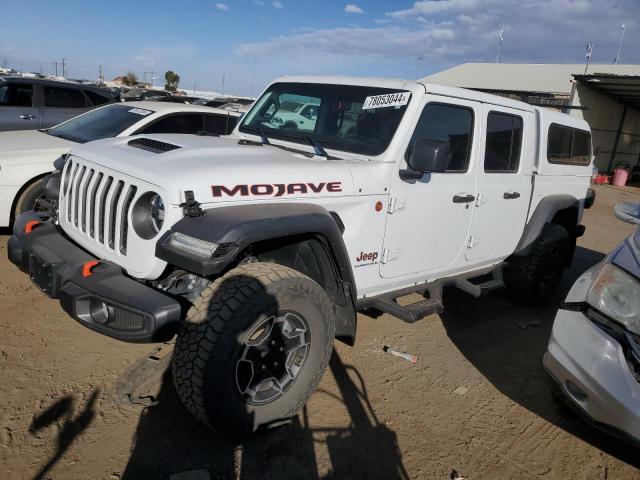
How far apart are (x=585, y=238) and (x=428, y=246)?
22.7 ft

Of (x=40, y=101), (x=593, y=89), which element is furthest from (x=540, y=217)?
(x=593, y=89)

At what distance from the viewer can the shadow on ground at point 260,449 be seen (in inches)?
98.7

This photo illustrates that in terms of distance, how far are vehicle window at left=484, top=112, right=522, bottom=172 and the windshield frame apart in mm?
988

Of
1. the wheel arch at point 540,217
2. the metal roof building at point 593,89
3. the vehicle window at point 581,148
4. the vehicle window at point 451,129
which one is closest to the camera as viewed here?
the vehicle window at point 451,129

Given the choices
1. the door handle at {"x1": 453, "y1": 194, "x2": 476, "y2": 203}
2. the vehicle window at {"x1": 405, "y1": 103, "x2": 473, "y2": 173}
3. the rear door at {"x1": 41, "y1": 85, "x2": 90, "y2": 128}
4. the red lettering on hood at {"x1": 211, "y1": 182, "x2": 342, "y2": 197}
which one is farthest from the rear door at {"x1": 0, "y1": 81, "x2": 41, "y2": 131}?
the door handle at {"x1": 453, "y1": 194, "x2": 476, "y2": 203}

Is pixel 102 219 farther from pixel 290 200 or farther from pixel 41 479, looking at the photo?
pixel 41 479

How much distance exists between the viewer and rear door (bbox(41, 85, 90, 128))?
7.87m

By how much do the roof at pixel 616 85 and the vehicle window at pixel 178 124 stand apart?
545 inches

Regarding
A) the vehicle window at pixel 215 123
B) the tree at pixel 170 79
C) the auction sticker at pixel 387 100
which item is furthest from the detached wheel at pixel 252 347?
the tree at pixel 170 79

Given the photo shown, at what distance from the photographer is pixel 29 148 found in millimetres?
5219

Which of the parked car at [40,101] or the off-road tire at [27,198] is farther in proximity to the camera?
the parked car at [40,101]

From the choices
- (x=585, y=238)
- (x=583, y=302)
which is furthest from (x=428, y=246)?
(x=585, y=238)

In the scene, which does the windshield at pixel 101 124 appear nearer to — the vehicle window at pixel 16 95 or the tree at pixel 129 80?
the vehicle window at pixel 16 95

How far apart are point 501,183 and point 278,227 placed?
2.43 m
